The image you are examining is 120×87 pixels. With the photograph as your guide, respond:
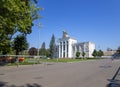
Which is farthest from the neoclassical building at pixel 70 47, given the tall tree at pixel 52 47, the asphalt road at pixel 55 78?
the asphalt road at pixel 55 78

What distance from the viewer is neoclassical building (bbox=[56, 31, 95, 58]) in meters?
148

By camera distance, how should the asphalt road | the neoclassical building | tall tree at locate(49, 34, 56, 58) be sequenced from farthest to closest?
the neoclassical building → tall tree at locate(49, 34, 56, 58) → the asphalt road

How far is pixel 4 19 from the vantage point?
55.1 feet

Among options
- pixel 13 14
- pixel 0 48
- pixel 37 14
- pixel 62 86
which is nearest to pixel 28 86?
pixel 62 86

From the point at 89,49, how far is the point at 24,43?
103 meters

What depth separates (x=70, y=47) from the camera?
155 meters

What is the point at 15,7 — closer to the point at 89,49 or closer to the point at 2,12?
the point at 2,12

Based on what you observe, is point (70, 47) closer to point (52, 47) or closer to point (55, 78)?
point (52, 47)

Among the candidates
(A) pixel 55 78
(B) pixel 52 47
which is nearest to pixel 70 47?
(B) pixel 52 47

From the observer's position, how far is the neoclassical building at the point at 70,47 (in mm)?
147500

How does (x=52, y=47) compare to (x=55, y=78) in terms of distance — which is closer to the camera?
(x=55, y=78)

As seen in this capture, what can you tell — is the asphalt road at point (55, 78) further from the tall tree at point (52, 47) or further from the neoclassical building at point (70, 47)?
the neoclassical building at point (70, 47)

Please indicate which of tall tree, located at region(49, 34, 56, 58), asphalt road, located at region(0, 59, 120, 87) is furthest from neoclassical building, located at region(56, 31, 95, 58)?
asphalt road, located at region(0, 59, 120, 87)

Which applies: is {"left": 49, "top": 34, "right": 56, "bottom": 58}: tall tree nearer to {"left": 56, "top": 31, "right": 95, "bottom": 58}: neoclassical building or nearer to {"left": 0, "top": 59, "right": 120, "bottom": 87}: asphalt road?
{"left": 56, "top": 31, "right": 95, "bottom": 58}: neoclassical building
